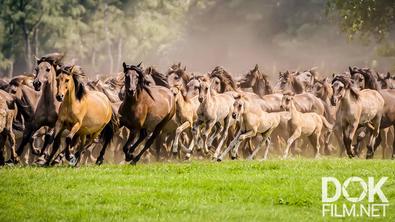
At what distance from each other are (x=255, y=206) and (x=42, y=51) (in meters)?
72.3

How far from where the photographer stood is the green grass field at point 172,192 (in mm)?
15930

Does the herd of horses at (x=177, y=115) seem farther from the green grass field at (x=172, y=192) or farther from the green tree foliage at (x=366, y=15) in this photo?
the green tree foliage at (x=366, y=15)

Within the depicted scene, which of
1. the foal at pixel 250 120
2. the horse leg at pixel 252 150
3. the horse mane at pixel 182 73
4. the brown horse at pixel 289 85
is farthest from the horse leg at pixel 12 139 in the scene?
the brown horse at pixel 289 85

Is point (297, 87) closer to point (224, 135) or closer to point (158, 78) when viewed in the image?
point (158, 78)

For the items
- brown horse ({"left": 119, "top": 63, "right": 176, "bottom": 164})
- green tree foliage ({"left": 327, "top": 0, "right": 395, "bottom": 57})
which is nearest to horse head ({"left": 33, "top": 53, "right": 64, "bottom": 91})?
brown horse ({"left": 119, "top": 63, "right": 176, "bottom": 164})

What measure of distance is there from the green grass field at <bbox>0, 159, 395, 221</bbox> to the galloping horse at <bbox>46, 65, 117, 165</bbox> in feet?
3.58

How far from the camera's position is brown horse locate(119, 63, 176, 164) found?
22.9m

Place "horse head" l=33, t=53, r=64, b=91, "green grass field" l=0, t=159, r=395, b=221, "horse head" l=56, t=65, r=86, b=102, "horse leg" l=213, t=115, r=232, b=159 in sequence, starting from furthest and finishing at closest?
1. "horse leg" l=213, t=115, r=232, b=159
2. "horse head" l=33, t=53, r=64, b=91
3. "horse head" l=56, t=65, r=86, b=102
4. "green grass field" l=0, t=159, r=395, b=221

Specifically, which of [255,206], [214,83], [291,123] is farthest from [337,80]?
[255,206]

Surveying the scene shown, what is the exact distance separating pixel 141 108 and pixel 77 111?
87.4 inches

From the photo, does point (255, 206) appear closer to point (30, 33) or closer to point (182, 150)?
point (182, 150)

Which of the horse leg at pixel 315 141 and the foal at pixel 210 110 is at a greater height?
the foal at pixel 210 110

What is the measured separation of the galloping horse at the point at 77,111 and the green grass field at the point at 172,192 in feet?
3.58

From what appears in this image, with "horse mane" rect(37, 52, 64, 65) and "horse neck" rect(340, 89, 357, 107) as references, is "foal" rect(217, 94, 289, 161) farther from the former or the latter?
"horse mane" rect(37, 52, 64, 65)
